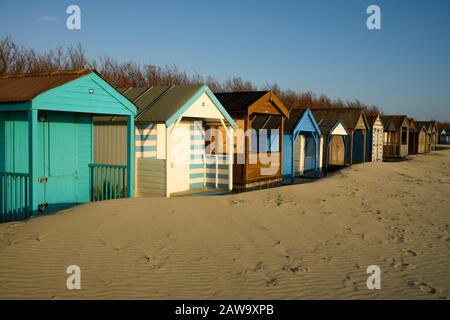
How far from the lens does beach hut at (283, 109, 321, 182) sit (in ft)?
68.6

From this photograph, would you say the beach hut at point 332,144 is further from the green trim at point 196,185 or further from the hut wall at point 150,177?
the hut wall at point 150,177

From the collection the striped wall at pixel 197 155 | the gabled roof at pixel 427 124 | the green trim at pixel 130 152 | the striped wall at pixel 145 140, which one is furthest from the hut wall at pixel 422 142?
the green trim at pixel 130 152

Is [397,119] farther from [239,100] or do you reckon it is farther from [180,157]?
[180,157]

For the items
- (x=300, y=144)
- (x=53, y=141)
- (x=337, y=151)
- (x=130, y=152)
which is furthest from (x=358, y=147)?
(x=53, y=141)

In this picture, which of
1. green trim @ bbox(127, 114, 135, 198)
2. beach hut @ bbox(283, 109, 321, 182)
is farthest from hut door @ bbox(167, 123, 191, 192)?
beach hut @ bbox(283, 109, 321, 182)

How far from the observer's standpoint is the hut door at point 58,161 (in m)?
10.9

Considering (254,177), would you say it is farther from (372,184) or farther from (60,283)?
(60,283)

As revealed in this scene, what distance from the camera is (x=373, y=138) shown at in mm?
30906

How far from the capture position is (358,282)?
6.20 m

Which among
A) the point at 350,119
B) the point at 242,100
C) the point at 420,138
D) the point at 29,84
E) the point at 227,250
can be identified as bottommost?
the point at 227,250

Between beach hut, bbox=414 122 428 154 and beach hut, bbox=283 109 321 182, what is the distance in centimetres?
2426

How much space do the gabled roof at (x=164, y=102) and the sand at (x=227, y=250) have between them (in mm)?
2361

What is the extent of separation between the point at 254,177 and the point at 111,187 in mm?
6613

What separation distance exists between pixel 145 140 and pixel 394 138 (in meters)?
31.2
